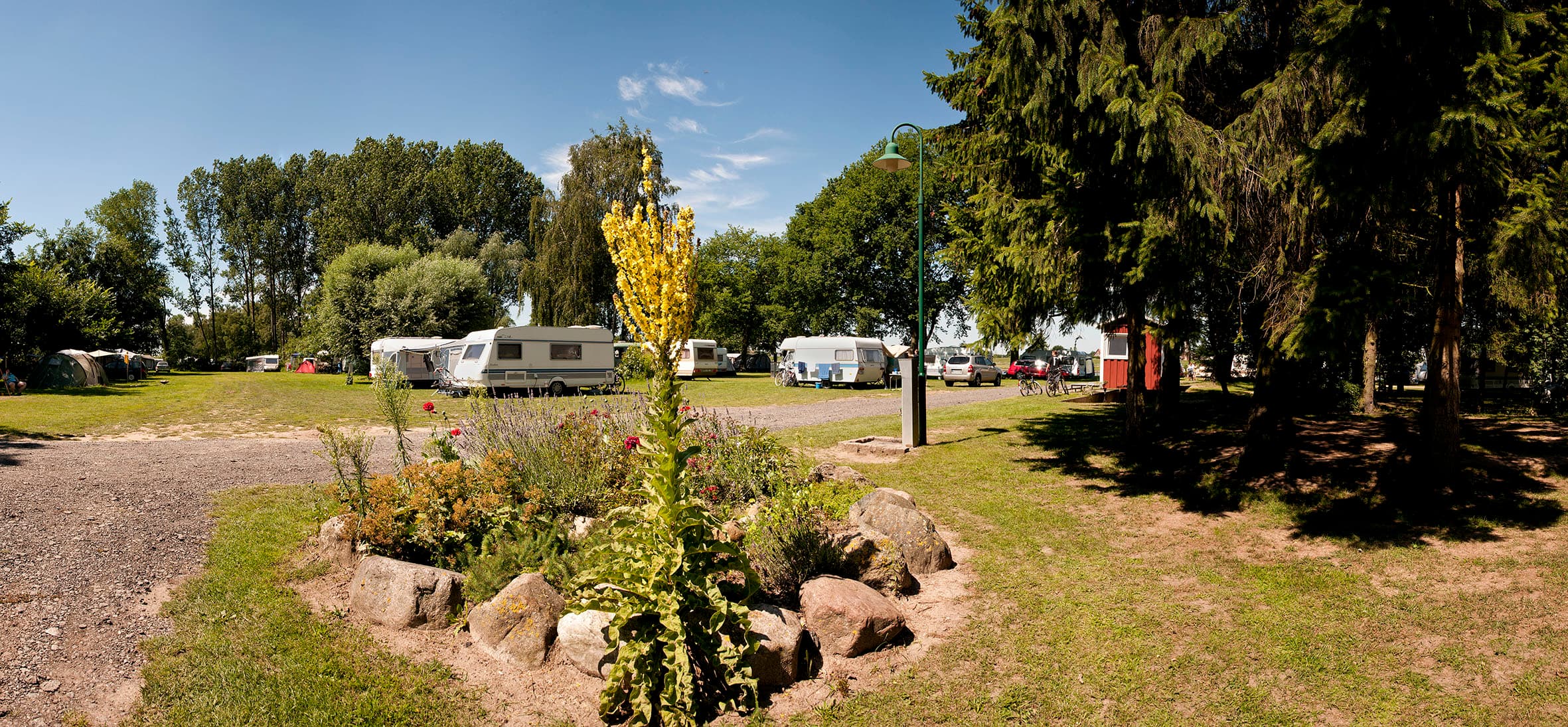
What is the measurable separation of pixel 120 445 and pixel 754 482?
415 inches

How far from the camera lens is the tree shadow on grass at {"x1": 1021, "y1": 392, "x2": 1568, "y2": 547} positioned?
240 inches

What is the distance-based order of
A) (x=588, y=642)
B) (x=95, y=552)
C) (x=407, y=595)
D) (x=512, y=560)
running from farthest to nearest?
(x=95, y=552) < (x=512, y=560) < (x=407, y=595) < (x=588, y=642)

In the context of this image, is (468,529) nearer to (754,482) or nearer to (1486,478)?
(754,482)

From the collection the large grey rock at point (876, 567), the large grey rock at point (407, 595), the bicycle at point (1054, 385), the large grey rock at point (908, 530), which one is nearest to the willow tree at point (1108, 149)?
the large grey rock at point (908, 530)

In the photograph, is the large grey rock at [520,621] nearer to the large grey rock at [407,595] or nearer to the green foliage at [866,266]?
the large grey rock at [407,595]

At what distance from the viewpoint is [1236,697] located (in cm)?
364

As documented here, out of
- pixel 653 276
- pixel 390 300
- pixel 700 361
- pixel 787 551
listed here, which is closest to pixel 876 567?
pixel 787 551

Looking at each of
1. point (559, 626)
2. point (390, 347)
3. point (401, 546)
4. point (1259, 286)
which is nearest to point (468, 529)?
point (401, 546)

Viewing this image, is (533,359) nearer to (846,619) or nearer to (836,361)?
(836,361)

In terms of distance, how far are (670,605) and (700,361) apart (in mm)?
34473

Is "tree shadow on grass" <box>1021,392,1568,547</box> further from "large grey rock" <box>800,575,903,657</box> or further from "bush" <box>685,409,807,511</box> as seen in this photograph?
"large grey rock" <box>800,575,903,657</box>

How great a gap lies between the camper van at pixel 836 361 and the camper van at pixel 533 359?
26.4ft

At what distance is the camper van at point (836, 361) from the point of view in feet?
95.6

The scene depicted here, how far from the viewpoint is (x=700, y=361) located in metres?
37.6
